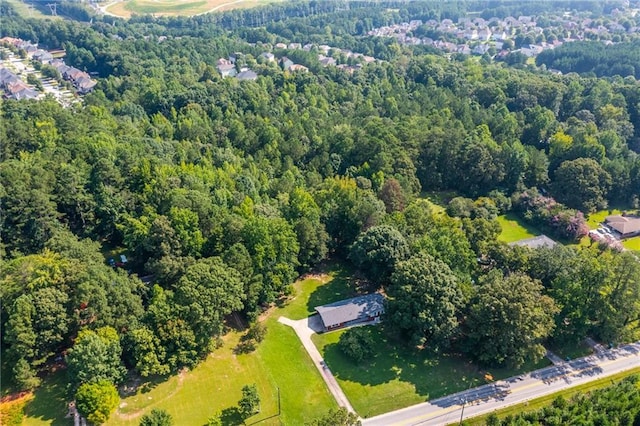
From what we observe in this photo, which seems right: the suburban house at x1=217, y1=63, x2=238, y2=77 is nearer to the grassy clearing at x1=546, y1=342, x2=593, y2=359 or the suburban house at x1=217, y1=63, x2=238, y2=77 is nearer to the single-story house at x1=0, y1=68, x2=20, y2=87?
the single-story house at x1=0, y1=68, x2=20, y2=87

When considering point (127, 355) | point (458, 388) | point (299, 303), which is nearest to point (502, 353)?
point (458, 388)

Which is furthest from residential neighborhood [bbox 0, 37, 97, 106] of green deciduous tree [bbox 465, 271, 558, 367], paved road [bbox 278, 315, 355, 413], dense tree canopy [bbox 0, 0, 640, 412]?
green deciduous tree [bbox 465, 271, 558, 367]

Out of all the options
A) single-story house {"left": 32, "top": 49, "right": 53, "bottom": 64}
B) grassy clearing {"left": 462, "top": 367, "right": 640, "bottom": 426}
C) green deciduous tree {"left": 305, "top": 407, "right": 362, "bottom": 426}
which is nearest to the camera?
green deciduous tree {"left": 305, "top": 407, "right": 362, "bottom": 426}

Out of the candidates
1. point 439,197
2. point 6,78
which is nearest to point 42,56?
point 6,78

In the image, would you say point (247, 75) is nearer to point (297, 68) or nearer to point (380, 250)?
point (297, 68)

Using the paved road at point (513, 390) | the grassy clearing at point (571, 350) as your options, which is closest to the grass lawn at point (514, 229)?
the grassy clearing at point (571, 350)

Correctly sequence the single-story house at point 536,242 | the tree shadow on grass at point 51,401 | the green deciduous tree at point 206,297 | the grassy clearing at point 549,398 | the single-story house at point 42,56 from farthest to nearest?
1. the single-story house at point 42,56
2. the single-story house at point 536,242
3. the green deciduous tree at point 206,297
4. the grassy clearing at point 549,398
5. the tree shadow on grass at point 51,401

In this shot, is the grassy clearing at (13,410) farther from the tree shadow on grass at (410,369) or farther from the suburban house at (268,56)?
the suburban house at (268,56)

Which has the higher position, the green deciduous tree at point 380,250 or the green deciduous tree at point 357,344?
the green deciduous tree at point 380,250
